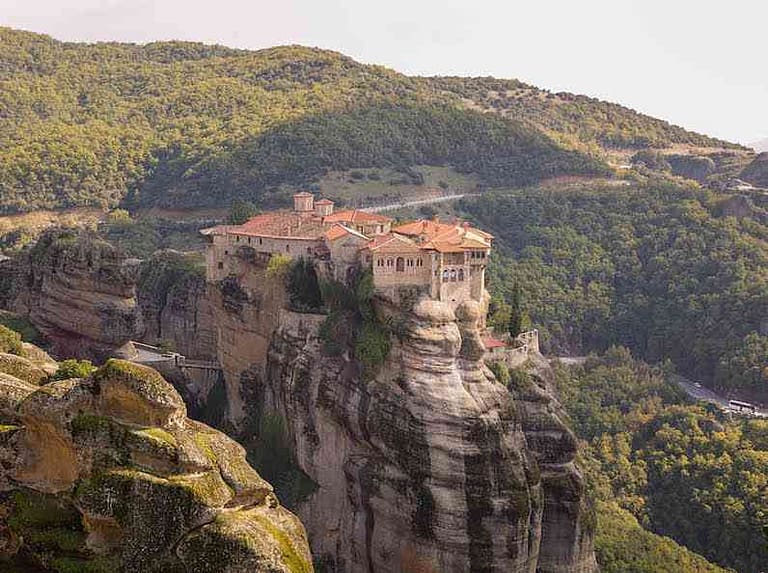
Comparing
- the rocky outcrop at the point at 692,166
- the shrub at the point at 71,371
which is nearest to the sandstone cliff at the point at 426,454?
the shrub at the point at 71,371

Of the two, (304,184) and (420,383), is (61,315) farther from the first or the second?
(304,184)

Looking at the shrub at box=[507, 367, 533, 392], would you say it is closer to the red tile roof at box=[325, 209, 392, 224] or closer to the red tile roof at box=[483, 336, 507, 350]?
the red tile roof at box=[483, 336, 507, 350]

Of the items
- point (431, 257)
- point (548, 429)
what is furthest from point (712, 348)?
point (431, 257)

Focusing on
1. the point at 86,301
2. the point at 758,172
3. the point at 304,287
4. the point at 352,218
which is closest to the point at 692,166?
the point at 758,172

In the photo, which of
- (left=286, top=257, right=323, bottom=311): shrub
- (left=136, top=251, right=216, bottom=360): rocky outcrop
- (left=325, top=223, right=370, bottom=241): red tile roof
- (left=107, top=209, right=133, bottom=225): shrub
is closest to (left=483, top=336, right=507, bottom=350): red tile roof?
(left=325, top=223, right=370, bottom=241): red tile roof

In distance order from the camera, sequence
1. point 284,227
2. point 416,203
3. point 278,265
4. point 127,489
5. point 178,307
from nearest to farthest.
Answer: point 127,489 → point 278,265 → point 284,227 → point 178,307 → point 416,203

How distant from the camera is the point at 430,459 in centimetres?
3481

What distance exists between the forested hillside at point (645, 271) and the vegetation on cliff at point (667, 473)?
945cm

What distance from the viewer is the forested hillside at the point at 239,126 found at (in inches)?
3905

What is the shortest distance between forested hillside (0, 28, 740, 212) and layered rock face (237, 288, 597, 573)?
183ft

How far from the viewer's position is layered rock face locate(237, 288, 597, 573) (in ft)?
114

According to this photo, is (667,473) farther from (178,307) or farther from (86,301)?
(86,301)

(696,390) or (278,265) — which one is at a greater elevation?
(278,265)

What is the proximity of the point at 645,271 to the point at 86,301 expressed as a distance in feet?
202
